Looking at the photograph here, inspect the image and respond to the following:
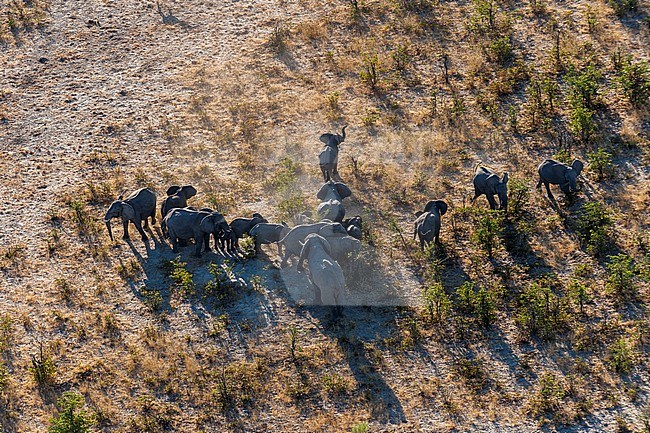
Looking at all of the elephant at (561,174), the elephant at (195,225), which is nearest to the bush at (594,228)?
the elephant at (561,174)

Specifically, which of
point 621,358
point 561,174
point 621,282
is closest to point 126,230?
point 561,174

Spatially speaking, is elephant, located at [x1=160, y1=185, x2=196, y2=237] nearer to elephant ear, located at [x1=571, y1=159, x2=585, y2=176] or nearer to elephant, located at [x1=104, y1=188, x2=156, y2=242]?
elephant, located at [x1=104, y1=188, x2=156, y2=242]

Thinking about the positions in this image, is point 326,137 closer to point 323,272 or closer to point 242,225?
point 242,225

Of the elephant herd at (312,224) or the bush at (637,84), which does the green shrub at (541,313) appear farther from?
the bush at (637,84)

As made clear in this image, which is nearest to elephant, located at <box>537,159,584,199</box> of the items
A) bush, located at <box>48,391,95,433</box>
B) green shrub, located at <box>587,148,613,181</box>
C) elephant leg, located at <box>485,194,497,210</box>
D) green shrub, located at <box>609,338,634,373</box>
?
green shrub, located at <box>587,148,613,181</box>

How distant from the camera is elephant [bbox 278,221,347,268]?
82.3ft

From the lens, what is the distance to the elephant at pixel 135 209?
1075 inches

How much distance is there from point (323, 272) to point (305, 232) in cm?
230

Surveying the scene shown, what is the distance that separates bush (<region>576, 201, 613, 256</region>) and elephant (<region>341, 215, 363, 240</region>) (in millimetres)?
6233

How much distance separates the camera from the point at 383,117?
32.8 metres

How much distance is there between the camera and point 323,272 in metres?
23.2

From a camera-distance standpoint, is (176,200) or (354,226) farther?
(176,200)

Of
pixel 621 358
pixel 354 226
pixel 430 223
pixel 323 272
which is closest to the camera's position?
pixel 621 358

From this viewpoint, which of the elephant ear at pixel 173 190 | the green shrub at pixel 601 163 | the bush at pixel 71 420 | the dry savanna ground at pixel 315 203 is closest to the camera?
the bush at pixel 71 420
